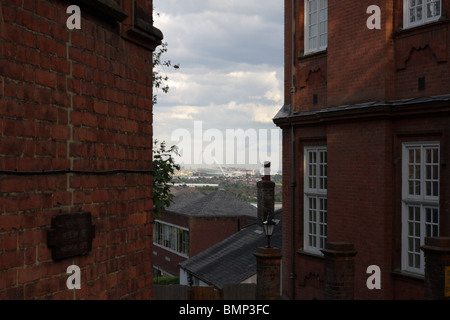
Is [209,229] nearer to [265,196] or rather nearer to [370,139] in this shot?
[265,196]

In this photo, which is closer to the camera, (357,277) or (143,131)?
(143,131)

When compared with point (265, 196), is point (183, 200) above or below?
below

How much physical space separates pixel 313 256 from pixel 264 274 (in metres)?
1.93

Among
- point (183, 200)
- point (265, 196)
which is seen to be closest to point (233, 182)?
point (183, 200)

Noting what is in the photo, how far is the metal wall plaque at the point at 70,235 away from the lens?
4023 mm

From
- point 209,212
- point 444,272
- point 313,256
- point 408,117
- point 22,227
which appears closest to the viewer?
point 22,227

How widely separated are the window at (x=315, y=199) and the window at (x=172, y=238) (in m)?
24.4

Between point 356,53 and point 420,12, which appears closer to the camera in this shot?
point 420,12

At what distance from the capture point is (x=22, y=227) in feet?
12.2

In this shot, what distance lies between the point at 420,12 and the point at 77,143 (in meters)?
8.91

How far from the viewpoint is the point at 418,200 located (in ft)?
35.3

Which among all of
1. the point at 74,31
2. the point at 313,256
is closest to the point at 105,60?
the point at 74,31

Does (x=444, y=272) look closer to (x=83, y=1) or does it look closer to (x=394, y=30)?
(x=394, y=30)

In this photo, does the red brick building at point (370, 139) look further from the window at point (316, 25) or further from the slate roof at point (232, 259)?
the slate roof at point (232, 259)
